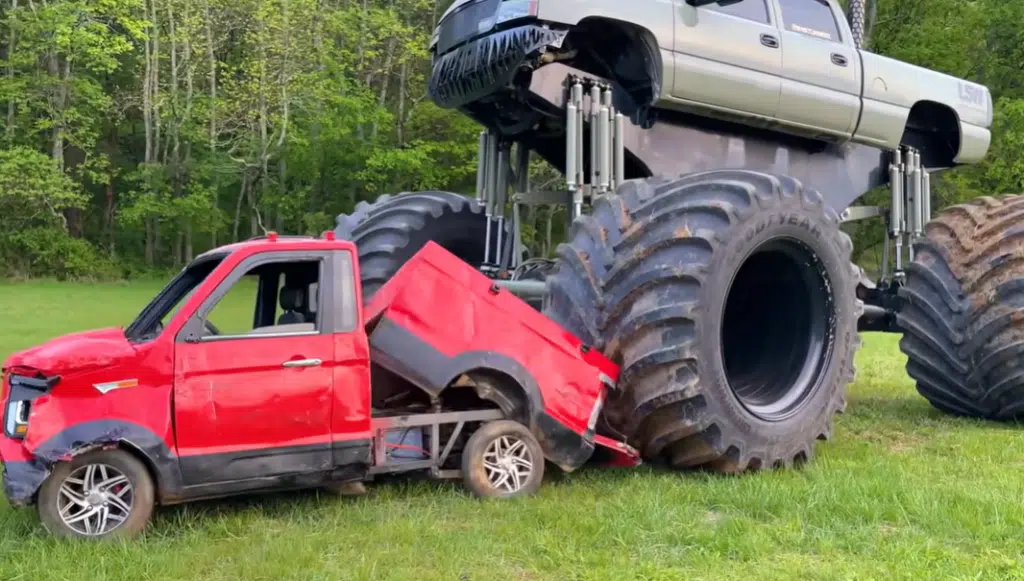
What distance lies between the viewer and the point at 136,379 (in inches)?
175

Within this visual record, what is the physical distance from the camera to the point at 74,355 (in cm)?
441

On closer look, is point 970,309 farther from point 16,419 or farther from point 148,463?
point 16,419

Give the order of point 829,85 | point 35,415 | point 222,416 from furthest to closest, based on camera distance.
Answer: point 829,85
point 222,416
point 35,415

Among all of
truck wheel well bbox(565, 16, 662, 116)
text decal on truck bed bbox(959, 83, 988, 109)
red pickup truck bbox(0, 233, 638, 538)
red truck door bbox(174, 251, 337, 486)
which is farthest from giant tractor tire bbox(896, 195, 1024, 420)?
red truck door bbox(174, 251, 337, 486)

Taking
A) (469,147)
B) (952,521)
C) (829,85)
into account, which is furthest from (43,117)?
(952,521)

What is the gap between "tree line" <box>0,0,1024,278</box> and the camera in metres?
33.5

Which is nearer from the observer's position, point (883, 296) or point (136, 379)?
point (136, 379)

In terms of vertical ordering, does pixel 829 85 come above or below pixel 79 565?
above

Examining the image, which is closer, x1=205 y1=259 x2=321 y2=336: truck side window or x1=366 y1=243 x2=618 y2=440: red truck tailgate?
x1=205 y1=259 x2=321 y2=336: truck side window

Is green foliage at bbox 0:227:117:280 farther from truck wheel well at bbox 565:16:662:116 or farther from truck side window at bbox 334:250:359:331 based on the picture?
truck side window at bbox 334:250:359:331


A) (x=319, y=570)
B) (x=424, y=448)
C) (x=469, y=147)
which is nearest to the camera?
(x=319, y=570)

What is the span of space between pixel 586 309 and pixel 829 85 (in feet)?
9.99

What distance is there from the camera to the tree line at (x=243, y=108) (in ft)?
110

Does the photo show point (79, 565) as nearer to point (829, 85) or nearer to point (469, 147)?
point (829, 85)
